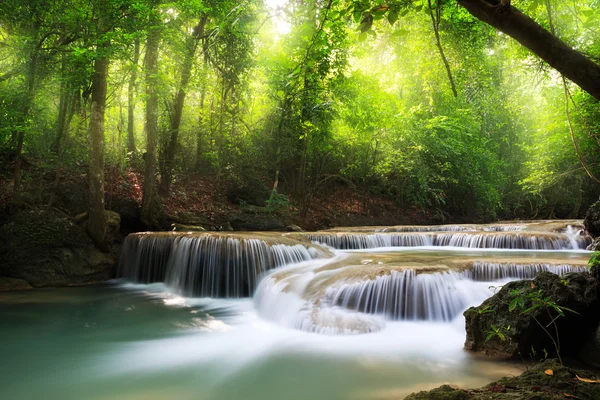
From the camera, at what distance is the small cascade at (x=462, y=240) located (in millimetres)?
10148

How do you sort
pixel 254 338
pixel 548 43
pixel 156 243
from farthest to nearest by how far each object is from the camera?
pixel 156 243 → pixel 254 338 → pixel 548 43

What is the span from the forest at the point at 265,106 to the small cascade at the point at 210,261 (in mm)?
1484

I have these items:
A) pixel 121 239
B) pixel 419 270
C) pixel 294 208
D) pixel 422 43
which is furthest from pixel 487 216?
pixel 121 239

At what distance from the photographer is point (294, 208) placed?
14891 mm

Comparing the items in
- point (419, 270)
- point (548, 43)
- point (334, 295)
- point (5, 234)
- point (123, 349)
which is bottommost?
point (123, 349)

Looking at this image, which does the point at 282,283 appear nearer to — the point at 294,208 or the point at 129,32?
the point at 129,32

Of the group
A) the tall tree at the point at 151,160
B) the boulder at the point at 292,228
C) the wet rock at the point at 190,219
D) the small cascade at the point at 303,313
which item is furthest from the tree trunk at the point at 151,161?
the small cascade at the point at 303,313

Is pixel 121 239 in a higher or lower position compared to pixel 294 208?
lower

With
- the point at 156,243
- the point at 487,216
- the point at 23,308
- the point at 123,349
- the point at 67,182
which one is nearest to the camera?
the point at 123,349

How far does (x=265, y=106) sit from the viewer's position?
50.8 ft

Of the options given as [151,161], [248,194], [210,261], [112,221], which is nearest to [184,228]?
[112,221]

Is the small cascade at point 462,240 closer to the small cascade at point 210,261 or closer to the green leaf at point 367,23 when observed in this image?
the small cascade at point 210,261

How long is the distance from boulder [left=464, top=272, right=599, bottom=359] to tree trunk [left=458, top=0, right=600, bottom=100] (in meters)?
2.77

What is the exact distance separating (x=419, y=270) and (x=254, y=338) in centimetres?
281
